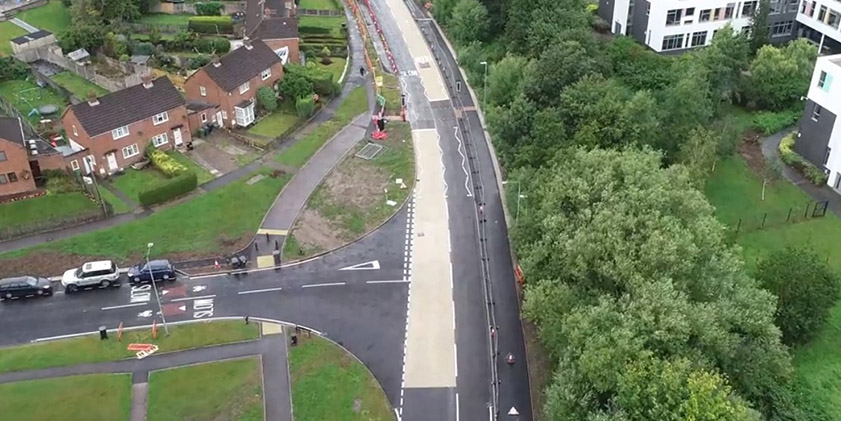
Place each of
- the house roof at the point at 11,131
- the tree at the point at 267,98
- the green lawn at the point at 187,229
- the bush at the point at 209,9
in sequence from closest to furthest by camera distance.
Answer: the green lawn at the point at 187,229 → the house roof at the point at 11,131 → the tree at the point at 267,98 → the bush at the point at 209,9

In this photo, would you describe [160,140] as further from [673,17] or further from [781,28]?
[781,28]

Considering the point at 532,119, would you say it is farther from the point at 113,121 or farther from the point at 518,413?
the point at 113,121

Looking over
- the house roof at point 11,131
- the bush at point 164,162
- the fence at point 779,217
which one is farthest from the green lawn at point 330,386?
the house roof at point 11,131

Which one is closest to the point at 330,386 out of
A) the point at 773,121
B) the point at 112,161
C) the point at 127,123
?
the point at 112,161

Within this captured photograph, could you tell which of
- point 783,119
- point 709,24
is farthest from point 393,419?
point 709,24

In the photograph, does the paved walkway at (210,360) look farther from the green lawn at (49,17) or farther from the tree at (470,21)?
the green lawn at (49,17)

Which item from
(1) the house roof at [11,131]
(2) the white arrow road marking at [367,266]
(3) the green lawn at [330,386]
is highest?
(1) the house roof at [11,131]
